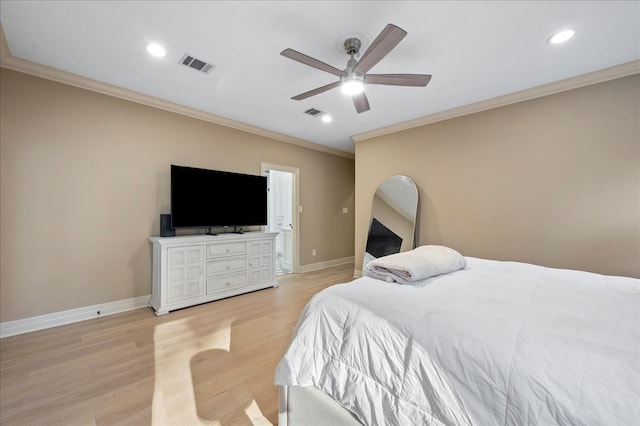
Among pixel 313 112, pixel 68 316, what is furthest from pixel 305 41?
pixel 68 316

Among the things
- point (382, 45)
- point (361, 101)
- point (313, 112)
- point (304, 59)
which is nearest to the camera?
point (382, 45)

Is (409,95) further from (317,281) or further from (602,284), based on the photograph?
(317,281)

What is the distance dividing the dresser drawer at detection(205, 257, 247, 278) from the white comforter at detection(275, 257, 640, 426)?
7.93 feet

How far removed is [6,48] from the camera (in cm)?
225

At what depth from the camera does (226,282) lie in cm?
350

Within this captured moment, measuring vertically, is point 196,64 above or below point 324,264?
above

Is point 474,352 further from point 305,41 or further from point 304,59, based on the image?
point 305,41

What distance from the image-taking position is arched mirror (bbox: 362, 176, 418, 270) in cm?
386

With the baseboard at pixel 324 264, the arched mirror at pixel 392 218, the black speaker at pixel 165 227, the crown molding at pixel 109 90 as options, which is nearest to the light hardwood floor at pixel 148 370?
the black speaker at pixel 165 227

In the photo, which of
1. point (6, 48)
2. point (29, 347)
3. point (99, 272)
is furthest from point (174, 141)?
point (29, 347)

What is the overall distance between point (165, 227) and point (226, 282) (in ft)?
3.49

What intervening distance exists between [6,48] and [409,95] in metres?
3.98

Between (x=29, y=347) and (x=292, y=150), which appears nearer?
(x=29, y=347)

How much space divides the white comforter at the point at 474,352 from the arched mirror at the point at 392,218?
2364 mm
